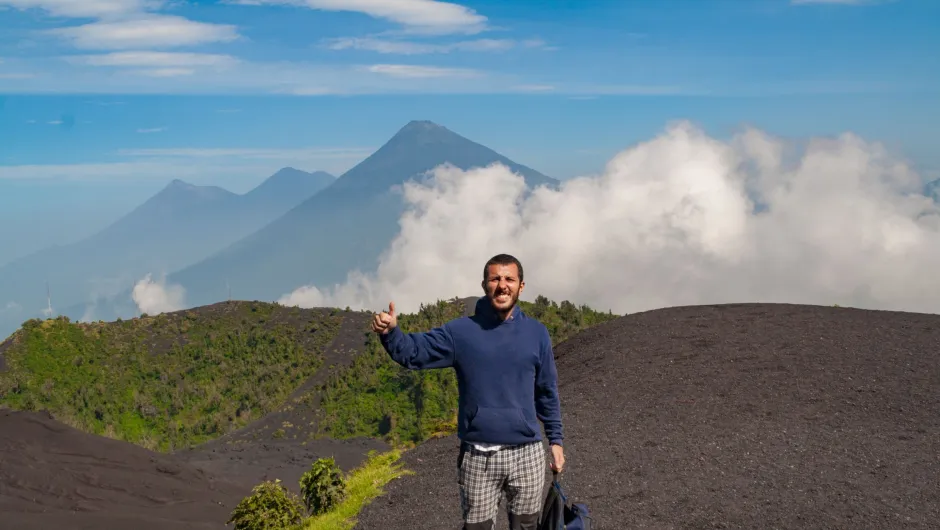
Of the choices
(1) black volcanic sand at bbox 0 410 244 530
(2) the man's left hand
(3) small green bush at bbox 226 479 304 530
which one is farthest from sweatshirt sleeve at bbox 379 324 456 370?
(1) black volcanic sand at bbox 0 410 244 530

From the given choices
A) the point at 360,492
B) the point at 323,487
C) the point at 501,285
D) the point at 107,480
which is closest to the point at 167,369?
the point at 107,480

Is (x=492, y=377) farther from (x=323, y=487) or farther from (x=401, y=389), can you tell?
(x=401, y=389)

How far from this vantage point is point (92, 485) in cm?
2378

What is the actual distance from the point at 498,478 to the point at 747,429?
8.65m

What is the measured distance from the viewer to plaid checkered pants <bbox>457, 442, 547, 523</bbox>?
511cm

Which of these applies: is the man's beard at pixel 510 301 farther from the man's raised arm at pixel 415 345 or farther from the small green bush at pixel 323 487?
the small green bush at pixel 323 487

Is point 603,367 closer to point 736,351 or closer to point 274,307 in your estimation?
point 736,351

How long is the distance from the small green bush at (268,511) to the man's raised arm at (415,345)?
402 inches

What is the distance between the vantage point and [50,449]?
25.2 meters

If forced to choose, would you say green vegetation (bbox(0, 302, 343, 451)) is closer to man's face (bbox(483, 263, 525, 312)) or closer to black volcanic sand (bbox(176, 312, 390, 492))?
black volcanic sand (bbox(176, 312, 390, 492))

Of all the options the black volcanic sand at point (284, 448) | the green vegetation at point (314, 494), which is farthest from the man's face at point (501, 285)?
the black volcanic sand at point (284, 448)

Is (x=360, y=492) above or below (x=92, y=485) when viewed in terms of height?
above

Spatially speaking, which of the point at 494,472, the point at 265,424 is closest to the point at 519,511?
the point at 494,472

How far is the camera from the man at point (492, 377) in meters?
5.03
